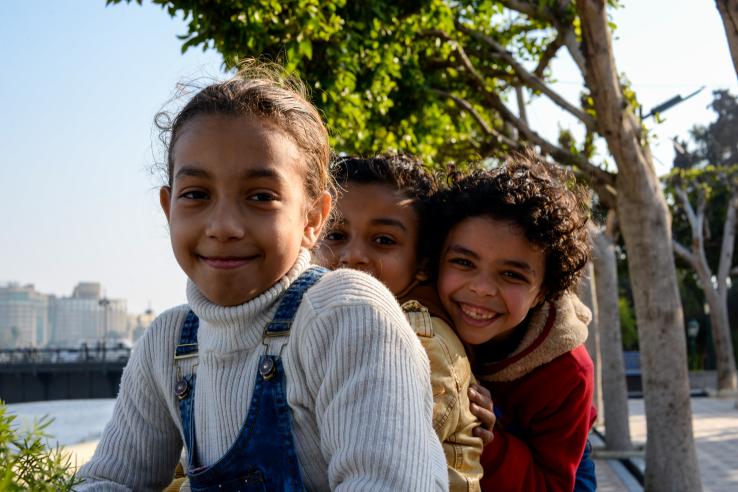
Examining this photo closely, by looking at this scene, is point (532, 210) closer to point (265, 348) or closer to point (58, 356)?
point (265, 348)

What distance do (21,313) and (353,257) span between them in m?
181

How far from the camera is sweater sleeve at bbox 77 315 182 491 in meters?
1.79

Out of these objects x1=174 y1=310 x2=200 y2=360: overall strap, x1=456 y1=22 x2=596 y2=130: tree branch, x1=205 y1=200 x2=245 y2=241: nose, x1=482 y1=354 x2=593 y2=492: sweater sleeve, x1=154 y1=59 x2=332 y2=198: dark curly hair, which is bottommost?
x1=482 y1=354 x2=593 y2=492: sweater sleeve

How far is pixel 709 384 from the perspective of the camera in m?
29.1

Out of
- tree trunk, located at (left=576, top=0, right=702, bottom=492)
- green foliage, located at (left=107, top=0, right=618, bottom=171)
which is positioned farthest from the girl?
tree trunk, located at (left=576, top=0, right=702, bottom=492)

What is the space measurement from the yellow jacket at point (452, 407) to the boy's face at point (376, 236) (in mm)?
419

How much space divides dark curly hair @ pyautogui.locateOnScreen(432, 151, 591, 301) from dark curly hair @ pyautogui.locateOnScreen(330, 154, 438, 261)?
0.04m

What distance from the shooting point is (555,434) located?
2336 mm

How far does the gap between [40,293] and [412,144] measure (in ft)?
614

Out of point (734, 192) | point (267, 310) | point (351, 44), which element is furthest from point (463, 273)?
point (734, 192)

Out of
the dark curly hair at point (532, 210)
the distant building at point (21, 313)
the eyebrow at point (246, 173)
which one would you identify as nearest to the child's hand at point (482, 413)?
the dark curly hair at point (532, 210)

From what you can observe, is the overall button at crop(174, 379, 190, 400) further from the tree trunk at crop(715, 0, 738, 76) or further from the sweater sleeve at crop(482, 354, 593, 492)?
the tree trunk at crop(715, 0, 738, 76)

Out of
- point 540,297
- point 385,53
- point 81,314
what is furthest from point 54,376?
point 81,314

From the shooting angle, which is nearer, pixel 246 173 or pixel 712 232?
pixel 246 173
